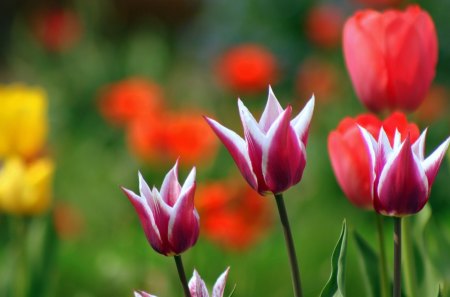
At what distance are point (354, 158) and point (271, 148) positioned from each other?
285 millimetres

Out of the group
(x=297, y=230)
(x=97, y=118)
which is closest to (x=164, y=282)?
(x=297, y=230)

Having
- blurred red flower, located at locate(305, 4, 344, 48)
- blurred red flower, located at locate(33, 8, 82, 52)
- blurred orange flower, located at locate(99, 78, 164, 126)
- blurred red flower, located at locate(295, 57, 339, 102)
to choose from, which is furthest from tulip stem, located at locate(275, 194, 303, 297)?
blurred red flower, located at locate(33, 8, 82, 52)

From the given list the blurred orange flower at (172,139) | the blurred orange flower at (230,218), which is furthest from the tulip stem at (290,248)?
the blurred orange flower at (172,139)

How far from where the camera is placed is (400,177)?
1.16 meters

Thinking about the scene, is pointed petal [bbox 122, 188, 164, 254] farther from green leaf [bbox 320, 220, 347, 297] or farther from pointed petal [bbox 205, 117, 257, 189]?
green leaf [bbox 320, 220, 347, 297]

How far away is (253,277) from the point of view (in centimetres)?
312

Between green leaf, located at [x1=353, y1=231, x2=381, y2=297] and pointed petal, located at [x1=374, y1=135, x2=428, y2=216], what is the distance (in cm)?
39

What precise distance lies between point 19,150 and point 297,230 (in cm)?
132

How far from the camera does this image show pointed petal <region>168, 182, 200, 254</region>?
1.19 m

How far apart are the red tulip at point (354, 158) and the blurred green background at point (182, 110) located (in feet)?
2.03

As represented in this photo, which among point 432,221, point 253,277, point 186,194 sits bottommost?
point 253,277

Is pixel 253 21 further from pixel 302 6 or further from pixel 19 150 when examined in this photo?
pixel 19 150

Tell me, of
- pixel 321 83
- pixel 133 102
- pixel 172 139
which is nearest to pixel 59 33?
pixel 321 83

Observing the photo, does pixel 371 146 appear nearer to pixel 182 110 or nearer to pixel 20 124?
pixel 20 124
